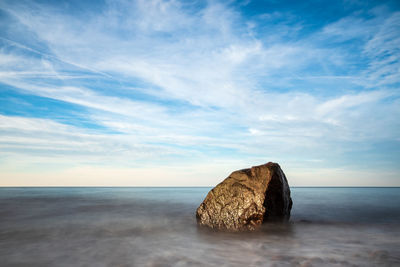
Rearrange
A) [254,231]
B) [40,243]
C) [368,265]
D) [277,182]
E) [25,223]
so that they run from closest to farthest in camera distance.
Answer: [368,265] < [40,243] < [254,231] < [277,182] < [25,223]

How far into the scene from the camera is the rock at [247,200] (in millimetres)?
9453

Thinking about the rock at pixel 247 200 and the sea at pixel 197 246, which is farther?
the rock at pixel 247 200

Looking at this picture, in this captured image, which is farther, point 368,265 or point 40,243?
point 40,243

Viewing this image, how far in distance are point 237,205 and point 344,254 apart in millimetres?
3857

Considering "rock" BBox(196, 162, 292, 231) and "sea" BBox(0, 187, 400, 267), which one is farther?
"rock" BBox(196, 162, 292, 231)

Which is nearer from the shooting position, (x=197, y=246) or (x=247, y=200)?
(x=197, y=246)

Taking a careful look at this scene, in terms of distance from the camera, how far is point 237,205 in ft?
31.5

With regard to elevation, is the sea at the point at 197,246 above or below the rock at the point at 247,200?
below

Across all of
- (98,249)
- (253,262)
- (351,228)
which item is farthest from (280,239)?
(98,249)

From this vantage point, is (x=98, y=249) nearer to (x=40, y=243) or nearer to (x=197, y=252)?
(x=40, y=243)

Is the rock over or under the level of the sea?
over

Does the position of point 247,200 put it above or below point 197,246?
above

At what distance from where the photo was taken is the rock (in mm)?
9453

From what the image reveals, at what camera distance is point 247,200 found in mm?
9523
